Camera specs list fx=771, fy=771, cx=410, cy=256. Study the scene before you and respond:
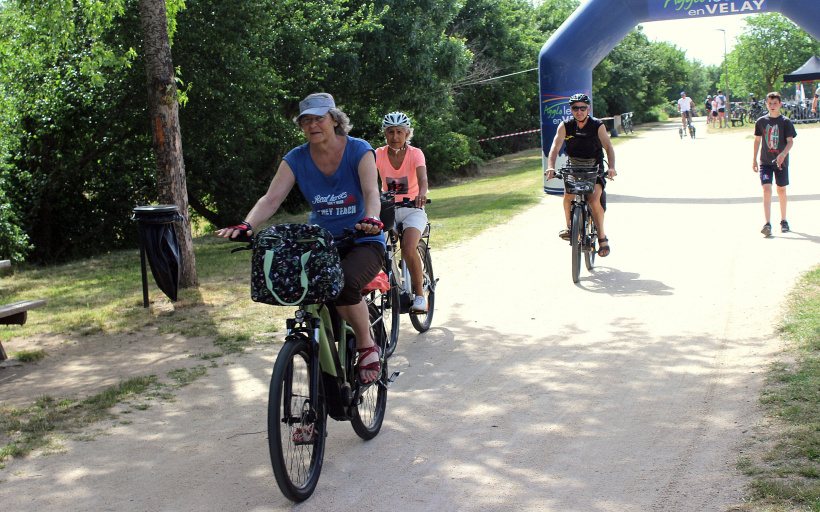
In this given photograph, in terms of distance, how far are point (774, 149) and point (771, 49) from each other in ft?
184

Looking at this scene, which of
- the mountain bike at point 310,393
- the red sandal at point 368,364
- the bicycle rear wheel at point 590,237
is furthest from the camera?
the bicycle rear wheel at point 590,237

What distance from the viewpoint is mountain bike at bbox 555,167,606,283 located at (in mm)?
8320

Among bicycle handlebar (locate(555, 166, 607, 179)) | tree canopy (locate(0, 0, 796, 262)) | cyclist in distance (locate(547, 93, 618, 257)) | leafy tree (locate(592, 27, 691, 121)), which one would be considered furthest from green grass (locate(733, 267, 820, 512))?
leafy tree (locate(592, 27, 691, 121))

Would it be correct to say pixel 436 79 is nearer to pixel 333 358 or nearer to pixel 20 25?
pixel 20 25

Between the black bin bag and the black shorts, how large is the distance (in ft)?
14.4

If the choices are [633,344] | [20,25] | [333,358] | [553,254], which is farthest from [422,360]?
[20,25]

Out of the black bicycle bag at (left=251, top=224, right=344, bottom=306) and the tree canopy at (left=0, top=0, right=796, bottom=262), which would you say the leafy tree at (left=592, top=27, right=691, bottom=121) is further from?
the black bicycle bag at (left=251, top=224, right=344, bottom=306)

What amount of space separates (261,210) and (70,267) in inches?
426

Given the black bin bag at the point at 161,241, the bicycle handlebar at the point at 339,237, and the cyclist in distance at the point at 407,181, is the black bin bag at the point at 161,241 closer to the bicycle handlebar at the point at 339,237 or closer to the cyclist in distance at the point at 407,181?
the cyclist in distance at the point at 407,181

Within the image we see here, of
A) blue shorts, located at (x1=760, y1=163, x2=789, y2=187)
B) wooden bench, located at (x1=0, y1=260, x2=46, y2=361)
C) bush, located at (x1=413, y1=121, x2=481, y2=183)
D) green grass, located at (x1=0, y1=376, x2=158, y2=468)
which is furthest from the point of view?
bush, located at (x1=413, y1=121, x2=481, y2=183)

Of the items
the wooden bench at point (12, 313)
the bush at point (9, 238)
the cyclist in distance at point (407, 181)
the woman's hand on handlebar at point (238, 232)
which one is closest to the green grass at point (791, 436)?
the woman's hand on handlebar at point (238, 232)

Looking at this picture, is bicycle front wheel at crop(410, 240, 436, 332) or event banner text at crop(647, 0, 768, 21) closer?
bicycle front wheel at crop(410, 240, 436, 332)

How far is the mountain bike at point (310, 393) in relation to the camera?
11.3ft

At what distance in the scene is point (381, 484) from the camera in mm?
3840
